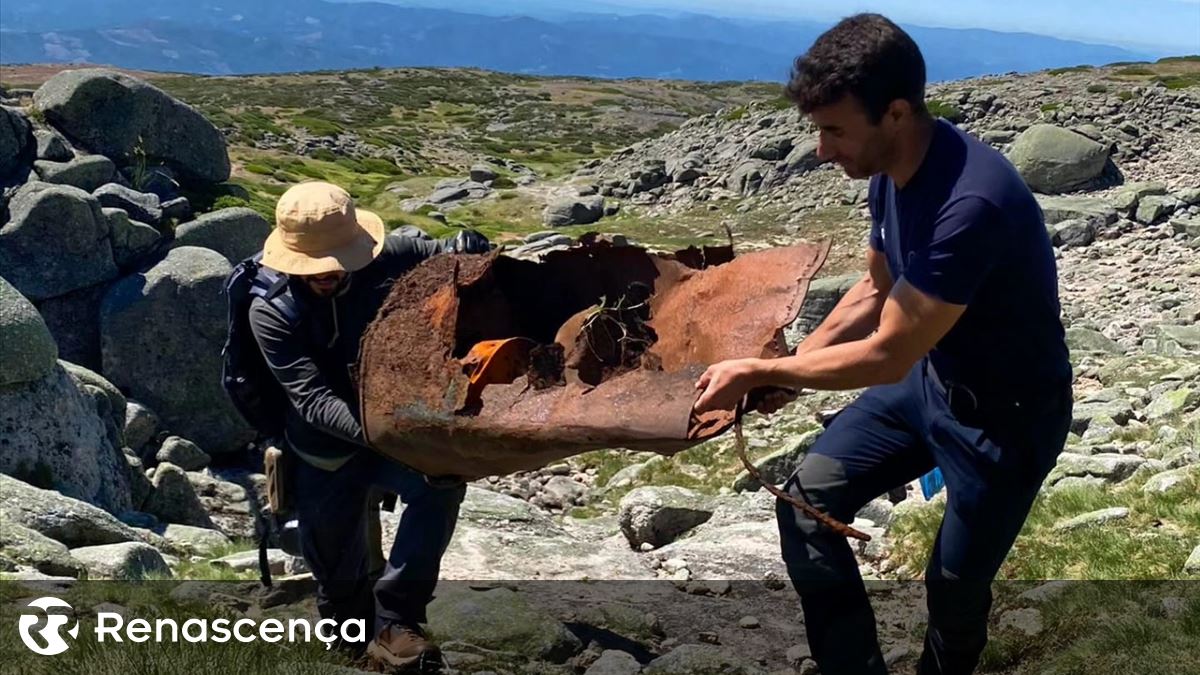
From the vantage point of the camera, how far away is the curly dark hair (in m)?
3.30

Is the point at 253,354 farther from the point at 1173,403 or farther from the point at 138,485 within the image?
the point at 138,485

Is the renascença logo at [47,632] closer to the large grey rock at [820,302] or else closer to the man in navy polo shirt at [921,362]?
the man in navy polo shirt at [921,362]

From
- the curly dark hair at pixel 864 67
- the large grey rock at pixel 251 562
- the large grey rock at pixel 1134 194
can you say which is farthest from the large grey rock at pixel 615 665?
the large grey rock at pixel 1134 194

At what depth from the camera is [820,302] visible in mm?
17281

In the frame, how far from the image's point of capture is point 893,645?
5969mm

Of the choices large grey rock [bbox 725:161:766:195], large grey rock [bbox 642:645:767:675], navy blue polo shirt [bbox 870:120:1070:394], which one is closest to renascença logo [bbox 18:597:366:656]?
large grey rock [bbox 642:645:767:675]

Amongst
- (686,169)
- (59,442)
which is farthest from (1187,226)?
(686,169)

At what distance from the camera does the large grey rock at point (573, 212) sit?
1448 inches

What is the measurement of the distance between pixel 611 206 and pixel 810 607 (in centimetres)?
3462

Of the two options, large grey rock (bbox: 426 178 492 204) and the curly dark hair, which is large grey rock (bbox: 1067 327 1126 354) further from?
large grey rock (bbox: 426 178 492 204)

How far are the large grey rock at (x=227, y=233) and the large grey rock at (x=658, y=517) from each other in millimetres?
11304

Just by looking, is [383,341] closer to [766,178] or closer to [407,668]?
[407,668]

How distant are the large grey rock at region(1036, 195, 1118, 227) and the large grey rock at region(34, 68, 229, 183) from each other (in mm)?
17000

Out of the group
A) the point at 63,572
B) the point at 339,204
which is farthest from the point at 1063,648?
the point at 63,572
